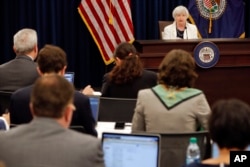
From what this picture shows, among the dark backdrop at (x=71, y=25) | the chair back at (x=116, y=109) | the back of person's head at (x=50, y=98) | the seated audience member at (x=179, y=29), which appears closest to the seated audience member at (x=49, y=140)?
the back of person's head at (x=50, y=98)

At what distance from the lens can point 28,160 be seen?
2.00 meters

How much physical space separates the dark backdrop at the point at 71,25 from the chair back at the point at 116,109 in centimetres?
465

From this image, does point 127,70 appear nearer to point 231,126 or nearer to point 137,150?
point 137,150

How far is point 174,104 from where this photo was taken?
309 centimetres

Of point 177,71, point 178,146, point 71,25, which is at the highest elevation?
point 71,25

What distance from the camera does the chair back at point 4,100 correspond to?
150 inches

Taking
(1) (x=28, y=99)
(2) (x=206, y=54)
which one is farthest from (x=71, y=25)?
(1) (x=28, y=99)

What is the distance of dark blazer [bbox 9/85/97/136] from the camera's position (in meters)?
3.12

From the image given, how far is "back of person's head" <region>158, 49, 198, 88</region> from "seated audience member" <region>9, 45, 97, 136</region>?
53cm

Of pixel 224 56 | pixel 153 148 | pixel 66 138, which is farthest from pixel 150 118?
pixel 224 56

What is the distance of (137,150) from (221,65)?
4.07 m

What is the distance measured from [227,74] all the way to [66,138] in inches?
184

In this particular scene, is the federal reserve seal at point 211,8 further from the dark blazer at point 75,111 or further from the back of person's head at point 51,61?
the dark blazer at point 75,111

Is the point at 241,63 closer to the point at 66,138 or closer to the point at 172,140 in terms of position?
the point at 172,140
